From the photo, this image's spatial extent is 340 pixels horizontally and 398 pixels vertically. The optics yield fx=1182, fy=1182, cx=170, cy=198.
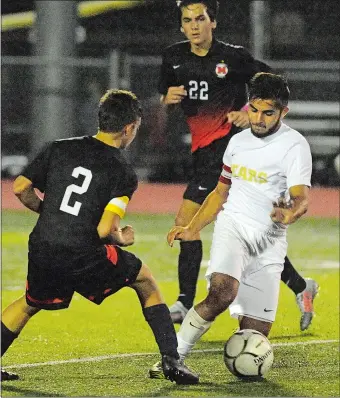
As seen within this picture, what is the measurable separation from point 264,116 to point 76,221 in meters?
1.20

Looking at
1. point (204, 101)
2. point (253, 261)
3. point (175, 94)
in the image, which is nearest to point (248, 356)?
point (253, 261)

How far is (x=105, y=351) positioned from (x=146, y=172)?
1277 centimetres

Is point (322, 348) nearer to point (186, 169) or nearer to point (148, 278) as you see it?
point (148, 278)

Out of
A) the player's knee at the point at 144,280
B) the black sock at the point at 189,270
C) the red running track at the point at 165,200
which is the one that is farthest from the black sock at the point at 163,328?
the red running track at the point at 165,200

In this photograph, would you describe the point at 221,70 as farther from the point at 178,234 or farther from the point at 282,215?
the point at 282,215

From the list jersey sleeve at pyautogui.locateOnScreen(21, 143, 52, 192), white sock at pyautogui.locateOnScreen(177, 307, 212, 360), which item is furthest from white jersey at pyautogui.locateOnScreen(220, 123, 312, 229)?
jersey sleeve at pyautogui.locateOnScreen(21, 143, 52, 192)

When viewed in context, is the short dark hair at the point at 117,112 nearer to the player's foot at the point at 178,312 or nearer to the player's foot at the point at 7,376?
the player's foot at the point at 7,376

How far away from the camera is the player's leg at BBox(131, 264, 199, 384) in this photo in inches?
236

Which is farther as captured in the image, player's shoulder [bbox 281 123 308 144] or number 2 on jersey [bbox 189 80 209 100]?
number 2 on jersey [bbox 189 80 209 100]

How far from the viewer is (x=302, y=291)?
820 centimetres

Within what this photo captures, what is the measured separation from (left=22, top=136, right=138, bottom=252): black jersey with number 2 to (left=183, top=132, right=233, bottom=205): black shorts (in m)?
2.33

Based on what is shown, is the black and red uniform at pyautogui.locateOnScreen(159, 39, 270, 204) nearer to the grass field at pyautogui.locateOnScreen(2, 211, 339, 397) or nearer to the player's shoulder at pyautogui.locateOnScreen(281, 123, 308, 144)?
the grass field at pyautogui.locateOnScreen(2, 211, 339, 397)

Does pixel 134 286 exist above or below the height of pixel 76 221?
below

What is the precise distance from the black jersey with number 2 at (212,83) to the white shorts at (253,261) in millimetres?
1939
